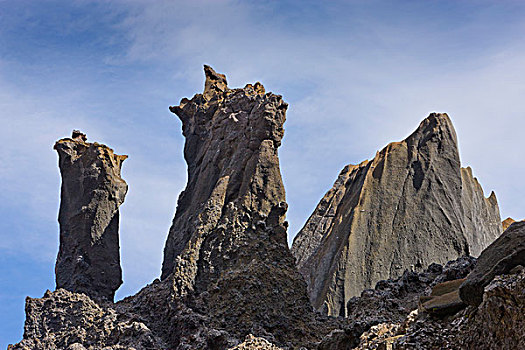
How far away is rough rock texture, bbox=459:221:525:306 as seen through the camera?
792 inches

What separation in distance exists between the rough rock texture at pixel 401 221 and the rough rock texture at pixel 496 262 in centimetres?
2521

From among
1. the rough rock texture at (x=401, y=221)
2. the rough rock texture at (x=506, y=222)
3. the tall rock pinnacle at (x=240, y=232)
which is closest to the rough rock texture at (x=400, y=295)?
the tall rock pinnacle at (x=240, y=232)

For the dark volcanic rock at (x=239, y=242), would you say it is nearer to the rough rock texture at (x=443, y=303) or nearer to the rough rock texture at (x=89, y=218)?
the rough rock texture at (x=89, y=218)

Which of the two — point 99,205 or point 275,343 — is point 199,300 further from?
point 99,205

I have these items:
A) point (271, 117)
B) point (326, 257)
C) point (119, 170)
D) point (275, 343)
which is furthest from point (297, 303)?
point (326, 257)

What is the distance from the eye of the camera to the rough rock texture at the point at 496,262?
20125mm

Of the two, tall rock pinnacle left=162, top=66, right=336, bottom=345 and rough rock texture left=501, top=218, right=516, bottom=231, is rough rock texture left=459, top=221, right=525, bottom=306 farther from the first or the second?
rough rock texture left=501, top=218, right=516, bottom=231

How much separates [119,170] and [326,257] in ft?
50.5

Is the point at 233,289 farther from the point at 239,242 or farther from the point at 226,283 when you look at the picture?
the point at 239,242

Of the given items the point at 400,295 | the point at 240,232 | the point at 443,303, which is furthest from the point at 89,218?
the point at 443,303

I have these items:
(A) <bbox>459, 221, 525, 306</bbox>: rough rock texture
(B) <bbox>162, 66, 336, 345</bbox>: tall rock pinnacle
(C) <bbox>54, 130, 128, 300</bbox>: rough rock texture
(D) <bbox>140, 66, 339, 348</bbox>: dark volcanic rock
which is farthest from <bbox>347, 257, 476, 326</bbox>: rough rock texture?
(C) <bbox>54, 130, 128, 300</bbox>: rough rock texture

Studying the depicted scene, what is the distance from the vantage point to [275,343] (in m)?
32.5

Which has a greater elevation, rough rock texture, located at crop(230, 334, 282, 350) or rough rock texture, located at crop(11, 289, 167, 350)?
rough rock texture, located at crop(11, 289, 167, 350)

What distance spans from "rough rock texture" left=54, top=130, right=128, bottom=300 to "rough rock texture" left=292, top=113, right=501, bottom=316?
1265 cm
